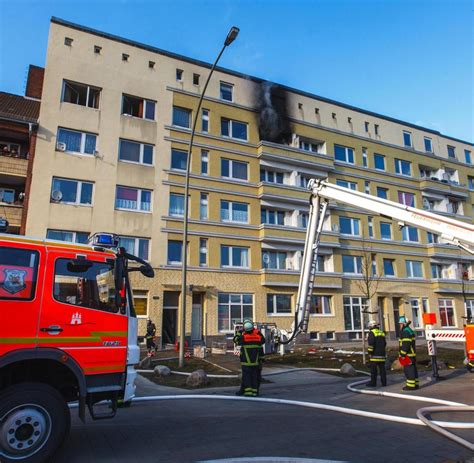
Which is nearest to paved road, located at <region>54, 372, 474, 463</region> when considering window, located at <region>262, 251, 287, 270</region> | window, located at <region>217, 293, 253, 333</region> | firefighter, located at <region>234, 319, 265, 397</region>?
firefighter, located at <region>234, 319, 265, 397</region>

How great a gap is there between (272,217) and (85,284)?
22.7 metres

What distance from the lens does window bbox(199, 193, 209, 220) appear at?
2494 centimetres

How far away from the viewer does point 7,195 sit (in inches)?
879

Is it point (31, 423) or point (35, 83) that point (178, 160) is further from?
point (31, 423)

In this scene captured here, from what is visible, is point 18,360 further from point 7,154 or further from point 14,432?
point 7,154

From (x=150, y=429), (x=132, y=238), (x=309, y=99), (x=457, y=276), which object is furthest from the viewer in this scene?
(x=457, y=276)

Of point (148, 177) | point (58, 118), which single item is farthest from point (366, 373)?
point (58, 118)

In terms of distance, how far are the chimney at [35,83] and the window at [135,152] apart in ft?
25.7

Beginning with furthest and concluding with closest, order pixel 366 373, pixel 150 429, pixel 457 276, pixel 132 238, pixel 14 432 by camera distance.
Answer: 1. pixel 457 276
2. pixel 132 238
3. pixel 366 373
4. pixel 150 429
5. pixel 14 432

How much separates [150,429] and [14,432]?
227 cm

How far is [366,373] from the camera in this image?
43.7 feet

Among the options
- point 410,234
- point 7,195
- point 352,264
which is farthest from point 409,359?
point 410,234

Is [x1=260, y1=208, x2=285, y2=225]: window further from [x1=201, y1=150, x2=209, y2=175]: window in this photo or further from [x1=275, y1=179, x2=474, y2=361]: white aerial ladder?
[x1=275, y1=179, x2=474, y2=361]: white aerial ladder

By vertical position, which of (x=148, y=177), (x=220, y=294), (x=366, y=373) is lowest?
(x=366, y=373)
